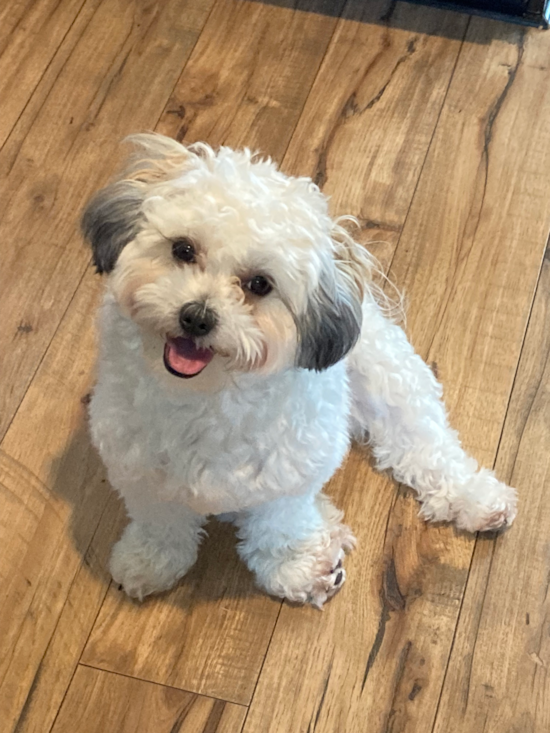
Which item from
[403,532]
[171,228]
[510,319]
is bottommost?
[403,532]

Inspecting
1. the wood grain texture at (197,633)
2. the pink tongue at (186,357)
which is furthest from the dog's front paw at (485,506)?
the pink tongue at (186,357)

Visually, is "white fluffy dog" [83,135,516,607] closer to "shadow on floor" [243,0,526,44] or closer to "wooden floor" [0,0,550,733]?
"wooden floor" [0,0,550,733]

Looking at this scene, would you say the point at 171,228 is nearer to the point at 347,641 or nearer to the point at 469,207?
the point at 347,641

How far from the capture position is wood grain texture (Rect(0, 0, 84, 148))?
200cm

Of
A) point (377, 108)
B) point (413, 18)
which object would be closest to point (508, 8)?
point (413, 18)

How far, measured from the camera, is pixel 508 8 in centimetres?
210

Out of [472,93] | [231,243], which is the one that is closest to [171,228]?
[231,243]

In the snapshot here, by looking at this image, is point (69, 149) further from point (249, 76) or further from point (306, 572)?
point (306, 572)

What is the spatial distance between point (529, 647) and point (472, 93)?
4.10 ft

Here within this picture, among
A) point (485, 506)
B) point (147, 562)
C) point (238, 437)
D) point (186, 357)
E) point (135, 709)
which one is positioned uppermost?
point (186, 357)

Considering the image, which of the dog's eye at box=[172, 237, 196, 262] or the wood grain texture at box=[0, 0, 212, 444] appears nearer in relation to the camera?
the dog's eye at box=[172, 237, 196, 262]

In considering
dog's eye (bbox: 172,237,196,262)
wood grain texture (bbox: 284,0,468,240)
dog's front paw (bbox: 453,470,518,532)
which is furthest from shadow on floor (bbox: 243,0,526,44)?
dog's eye (bbox: 172,237,196,262)

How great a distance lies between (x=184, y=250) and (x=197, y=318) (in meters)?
0.09

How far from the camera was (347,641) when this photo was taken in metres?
1.46
